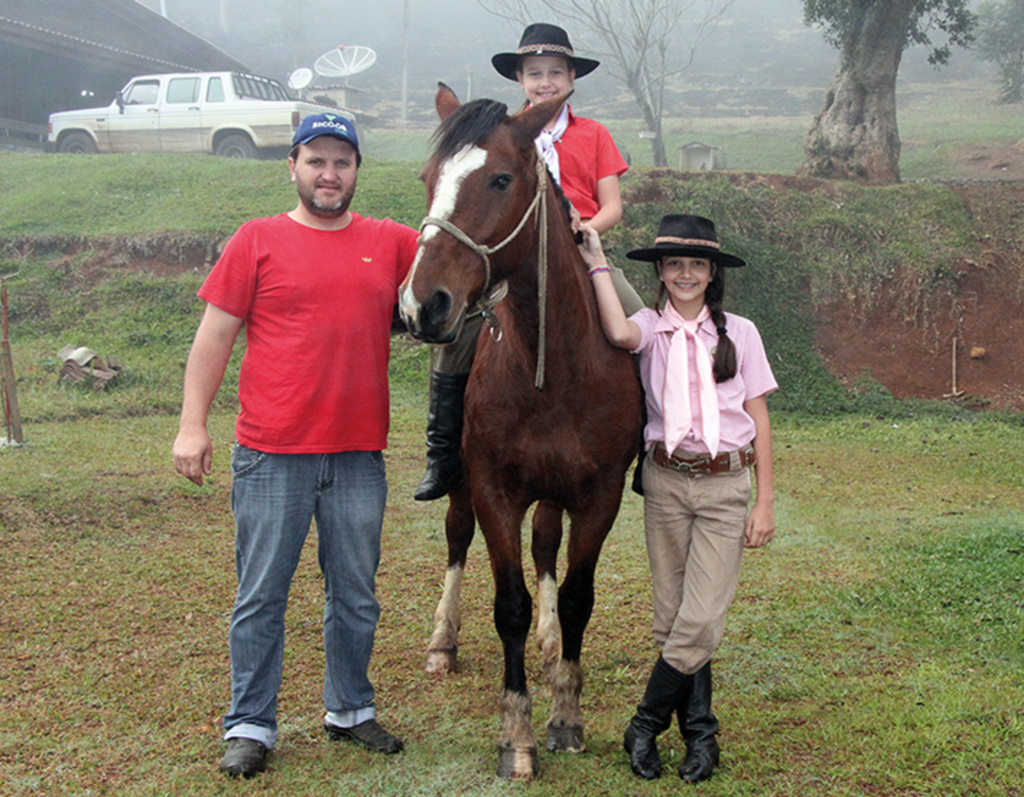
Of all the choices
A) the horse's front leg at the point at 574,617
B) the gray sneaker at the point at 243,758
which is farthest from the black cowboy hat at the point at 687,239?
the gray sneaker at the point at 243,758

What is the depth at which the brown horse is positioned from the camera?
10.1 feet

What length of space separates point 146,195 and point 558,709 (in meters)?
15.9

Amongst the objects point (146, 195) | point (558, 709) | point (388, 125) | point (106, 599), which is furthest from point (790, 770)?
point (388, 125)

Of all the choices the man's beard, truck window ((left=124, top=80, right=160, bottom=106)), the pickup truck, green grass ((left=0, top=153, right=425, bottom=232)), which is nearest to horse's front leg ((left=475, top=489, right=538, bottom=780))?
the man's beard

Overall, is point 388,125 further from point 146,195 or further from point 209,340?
point 209,340

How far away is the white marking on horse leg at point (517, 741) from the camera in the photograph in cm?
345

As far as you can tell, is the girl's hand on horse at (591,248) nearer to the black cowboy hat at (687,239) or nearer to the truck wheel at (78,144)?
the black cowboy hat at (687,239)

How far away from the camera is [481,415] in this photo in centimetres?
360

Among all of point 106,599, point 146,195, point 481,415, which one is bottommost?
point 106,599

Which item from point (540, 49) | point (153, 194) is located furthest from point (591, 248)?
point (153, 194)

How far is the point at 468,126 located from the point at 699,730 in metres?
2.48

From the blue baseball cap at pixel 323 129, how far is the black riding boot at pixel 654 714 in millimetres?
2405

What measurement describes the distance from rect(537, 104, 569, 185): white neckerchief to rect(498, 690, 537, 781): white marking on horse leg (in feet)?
7.13

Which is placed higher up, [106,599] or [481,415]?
[481,415]
